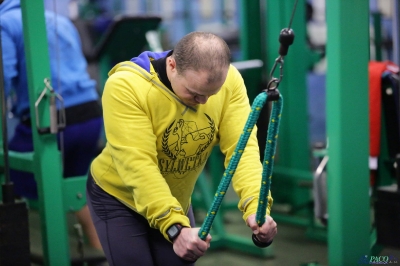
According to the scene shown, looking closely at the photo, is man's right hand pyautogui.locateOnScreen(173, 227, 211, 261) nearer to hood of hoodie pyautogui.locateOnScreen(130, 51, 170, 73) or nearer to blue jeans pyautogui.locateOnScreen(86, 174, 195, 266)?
blue jeans pyautogui.locateOnScreen(86, 174, 195, 266)

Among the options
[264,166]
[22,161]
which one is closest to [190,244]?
[264,166]

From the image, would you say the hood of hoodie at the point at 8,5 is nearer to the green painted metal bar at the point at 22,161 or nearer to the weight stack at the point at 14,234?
the green painted metal bar at the point at 22,161

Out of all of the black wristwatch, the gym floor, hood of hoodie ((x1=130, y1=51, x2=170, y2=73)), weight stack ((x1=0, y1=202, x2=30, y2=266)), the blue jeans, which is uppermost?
hood of hoodie ((x1=130, y1=51, x2=170, y2=73))

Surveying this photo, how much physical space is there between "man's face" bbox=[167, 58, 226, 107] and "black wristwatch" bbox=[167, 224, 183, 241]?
0.38 metres

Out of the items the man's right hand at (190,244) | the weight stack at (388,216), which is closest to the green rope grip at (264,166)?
the man's right hand at (190,244)

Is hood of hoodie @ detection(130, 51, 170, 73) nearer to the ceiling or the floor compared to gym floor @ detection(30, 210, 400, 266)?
nearer to the ceiling

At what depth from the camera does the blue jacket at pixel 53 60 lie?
3.06 metres

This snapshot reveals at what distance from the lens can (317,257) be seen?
3705 mm

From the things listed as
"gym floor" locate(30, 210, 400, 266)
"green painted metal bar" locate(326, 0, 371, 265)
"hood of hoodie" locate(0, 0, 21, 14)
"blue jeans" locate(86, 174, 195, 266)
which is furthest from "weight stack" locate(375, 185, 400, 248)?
"hood of hoodie" locate(0, 0, 21, 14)

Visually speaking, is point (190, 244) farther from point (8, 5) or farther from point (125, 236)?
point (8, 5)

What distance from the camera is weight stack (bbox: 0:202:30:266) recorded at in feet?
8.46

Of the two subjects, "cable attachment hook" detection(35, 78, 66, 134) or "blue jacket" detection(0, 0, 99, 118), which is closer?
"cable attachment hook" detection(35, 78, 66, 134)

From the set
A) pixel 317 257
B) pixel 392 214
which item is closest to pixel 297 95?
pixel 317 257

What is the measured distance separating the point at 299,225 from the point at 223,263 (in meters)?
0.91
